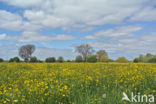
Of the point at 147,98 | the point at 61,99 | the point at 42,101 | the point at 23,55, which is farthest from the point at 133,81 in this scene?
the point at 23,55

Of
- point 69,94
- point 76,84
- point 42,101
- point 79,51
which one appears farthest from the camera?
point 79,51

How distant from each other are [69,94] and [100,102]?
4.33 ft

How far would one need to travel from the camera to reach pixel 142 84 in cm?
761

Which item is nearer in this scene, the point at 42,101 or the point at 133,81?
the point at 42,101

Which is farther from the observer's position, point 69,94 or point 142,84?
point 142,84

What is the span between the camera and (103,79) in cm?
815

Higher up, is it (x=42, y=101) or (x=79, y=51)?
(x=79, y=51)

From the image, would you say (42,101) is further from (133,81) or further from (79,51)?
(79,51)

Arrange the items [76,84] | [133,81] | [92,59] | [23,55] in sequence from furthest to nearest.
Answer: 1. [23,55]
2. [92,59]
3. [133,81]
4. [76,84]

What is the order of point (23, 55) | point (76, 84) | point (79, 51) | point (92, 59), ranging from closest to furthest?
point (76, 84) < point (92, 59) < point (23, 55) < point (79, 51)

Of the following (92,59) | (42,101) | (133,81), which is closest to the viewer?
(42,101)

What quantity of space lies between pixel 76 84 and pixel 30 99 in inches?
94.2

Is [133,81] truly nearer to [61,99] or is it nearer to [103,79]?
[103,79]

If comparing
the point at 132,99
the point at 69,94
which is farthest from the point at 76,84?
the point at 132,99
